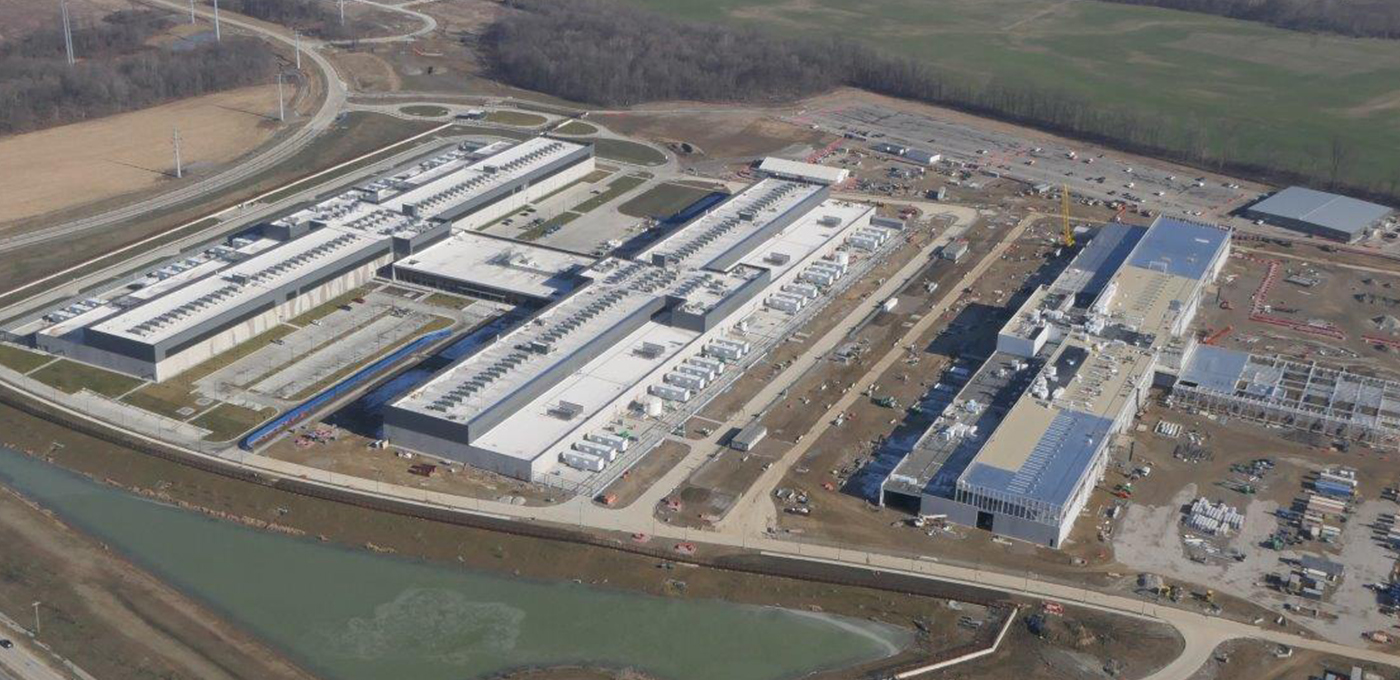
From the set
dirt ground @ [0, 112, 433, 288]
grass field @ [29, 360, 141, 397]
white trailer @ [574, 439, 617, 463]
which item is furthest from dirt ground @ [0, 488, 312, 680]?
dirt ground @ [0, 112, 433, 288]

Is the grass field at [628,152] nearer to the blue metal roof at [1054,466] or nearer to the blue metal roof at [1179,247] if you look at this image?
the blue metal roof at [1179,247]

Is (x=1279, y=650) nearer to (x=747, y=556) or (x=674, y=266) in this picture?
(x=747, y=556)

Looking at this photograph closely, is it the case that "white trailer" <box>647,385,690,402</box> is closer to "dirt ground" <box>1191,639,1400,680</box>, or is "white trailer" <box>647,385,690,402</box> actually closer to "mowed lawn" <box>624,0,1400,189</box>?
"dirt ground" <box>1191,639,1400,680</box>

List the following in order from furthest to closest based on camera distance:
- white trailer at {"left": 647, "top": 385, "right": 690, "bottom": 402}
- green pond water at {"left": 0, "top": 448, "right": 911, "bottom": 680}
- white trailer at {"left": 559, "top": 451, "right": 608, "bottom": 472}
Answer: white trailer at {"left": 647, "top": 385, "right": 690, "bottom": 402} < white trailer at {"left": 559, "top": 451, "right": 608, "bottom": 472} < green pond water at {"left": 0, "top": 448, "right": 911, "bottom": 680}

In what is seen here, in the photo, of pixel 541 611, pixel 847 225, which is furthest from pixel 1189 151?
pixel 541 611

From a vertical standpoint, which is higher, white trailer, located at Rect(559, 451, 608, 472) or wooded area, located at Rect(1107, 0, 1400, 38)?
wooded area, located at Rect(1107, 0, 1400, 38)

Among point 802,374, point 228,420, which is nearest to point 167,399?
point 228,420

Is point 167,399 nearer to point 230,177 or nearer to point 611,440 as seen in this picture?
point 611,440
